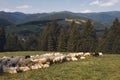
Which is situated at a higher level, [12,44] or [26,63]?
[26,63]

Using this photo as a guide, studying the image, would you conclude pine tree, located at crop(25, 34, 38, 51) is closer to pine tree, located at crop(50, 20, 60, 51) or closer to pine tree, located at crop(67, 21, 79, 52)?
pine tree, located at crop(50, 20, 60, 51)

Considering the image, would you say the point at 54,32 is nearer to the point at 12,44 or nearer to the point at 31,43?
the point at 12,44

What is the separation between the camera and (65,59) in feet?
122

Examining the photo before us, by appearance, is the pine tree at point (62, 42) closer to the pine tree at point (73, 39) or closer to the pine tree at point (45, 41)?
the pine tree at point (73, 39)

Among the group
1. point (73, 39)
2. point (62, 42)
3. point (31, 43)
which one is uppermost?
point (73, 39)

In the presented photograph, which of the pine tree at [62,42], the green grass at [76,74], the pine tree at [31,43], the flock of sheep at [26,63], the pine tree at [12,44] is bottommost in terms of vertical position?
the pine tree at [31,43]

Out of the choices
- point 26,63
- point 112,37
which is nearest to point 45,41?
point 112,37

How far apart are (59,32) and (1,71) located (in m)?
103

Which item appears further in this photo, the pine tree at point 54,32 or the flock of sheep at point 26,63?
the pine tree at point 54,32

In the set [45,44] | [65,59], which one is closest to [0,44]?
[45,44]

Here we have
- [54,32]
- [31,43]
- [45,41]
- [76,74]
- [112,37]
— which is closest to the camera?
[76,74]

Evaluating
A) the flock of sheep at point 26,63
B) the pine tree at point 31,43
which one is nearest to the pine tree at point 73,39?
the pine tree at point 31,43

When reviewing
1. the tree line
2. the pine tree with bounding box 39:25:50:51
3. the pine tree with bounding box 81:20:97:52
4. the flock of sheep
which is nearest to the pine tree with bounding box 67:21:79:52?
the tree line

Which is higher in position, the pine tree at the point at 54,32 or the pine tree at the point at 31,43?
the pine tree at the point at 54,32
